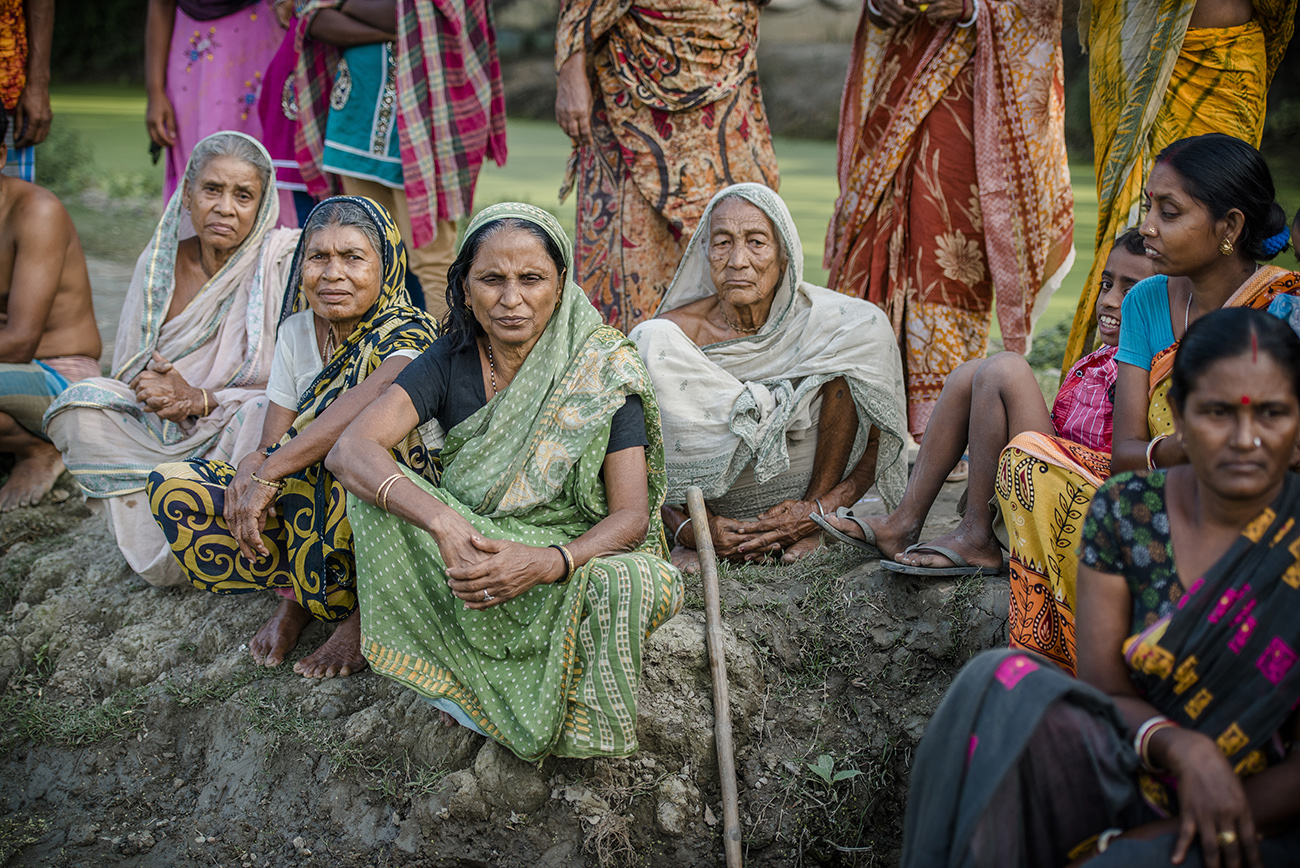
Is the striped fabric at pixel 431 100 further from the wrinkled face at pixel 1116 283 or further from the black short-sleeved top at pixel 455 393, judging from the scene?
the wrinkled face at pixel 1116 283

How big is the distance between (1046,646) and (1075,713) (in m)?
0.71

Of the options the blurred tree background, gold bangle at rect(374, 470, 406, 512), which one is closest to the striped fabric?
gold bangle at rect(374, 470, 406, 512)

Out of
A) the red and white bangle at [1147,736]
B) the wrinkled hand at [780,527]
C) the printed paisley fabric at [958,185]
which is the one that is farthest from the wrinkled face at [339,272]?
the red and white bangle at [1147,736]

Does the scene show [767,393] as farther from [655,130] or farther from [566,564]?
[655,130]

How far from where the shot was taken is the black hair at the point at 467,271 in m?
2.79

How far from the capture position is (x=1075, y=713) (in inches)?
72.9

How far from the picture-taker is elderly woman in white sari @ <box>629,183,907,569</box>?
340cm

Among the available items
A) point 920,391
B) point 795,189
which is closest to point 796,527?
point 920,391

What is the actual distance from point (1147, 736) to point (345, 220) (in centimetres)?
263

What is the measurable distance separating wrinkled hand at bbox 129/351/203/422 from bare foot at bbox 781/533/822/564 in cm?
210

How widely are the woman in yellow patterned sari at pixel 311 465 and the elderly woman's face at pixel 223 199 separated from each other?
20.1 inches

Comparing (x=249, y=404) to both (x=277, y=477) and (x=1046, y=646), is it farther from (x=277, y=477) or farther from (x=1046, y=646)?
(x=1046, y=646)

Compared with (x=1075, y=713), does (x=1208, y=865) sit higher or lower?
lower

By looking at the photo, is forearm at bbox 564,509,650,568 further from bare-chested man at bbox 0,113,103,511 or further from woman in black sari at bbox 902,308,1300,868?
bare-chested man at bbox 0,113,103,511
